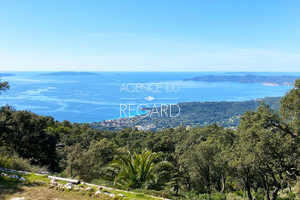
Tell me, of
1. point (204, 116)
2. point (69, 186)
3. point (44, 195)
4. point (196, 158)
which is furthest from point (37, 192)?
point (204, 116)

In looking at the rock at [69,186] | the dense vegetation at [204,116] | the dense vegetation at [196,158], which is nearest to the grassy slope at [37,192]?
the rock at [69,186]

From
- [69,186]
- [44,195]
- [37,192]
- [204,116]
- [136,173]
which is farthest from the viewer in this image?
[204,116]

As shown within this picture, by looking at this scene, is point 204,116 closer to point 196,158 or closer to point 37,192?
point 196,158

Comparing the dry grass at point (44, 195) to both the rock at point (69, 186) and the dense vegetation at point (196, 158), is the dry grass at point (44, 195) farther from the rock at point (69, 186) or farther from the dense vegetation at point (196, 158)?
the dense vegetation at point (196, 158)

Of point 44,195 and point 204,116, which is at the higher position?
point 44,195

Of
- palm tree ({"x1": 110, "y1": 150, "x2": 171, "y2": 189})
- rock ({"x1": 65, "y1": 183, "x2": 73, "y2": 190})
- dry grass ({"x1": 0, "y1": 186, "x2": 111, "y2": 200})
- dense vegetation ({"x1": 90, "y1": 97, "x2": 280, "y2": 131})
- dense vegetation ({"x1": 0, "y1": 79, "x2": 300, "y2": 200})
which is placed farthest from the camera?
dense vegetation ({"x1": 90, "y1": 97, "x2": 280, "y2": 131})

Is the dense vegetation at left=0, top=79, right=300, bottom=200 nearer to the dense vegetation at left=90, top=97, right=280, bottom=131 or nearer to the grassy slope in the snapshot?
the grassy slope

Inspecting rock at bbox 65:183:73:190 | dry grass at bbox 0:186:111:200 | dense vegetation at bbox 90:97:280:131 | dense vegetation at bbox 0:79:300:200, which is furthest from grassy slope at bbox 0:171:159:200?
dense vegetation at bbox 90:97:280:131

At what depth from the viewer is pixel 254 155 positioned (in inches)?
333

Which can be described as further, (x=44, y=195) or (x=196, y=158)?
(x=196, y=158)

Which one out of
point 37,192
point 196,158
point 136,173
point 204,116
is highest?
point 37,192

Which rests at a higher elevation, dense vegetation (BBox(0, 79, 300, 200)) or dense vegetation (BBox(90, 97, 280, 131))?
dense vegetation (BBox(0, 79, 300, 200))

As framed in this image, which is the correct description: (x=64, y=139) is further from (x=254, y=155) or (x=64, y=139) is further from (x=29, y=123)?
(x=254, y=155)

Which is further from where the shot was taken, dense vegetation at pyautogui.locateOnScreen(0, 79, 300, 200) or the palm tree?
dense vegetation at pyautogui.locateOnScreen(0, 79, 300, 200)
